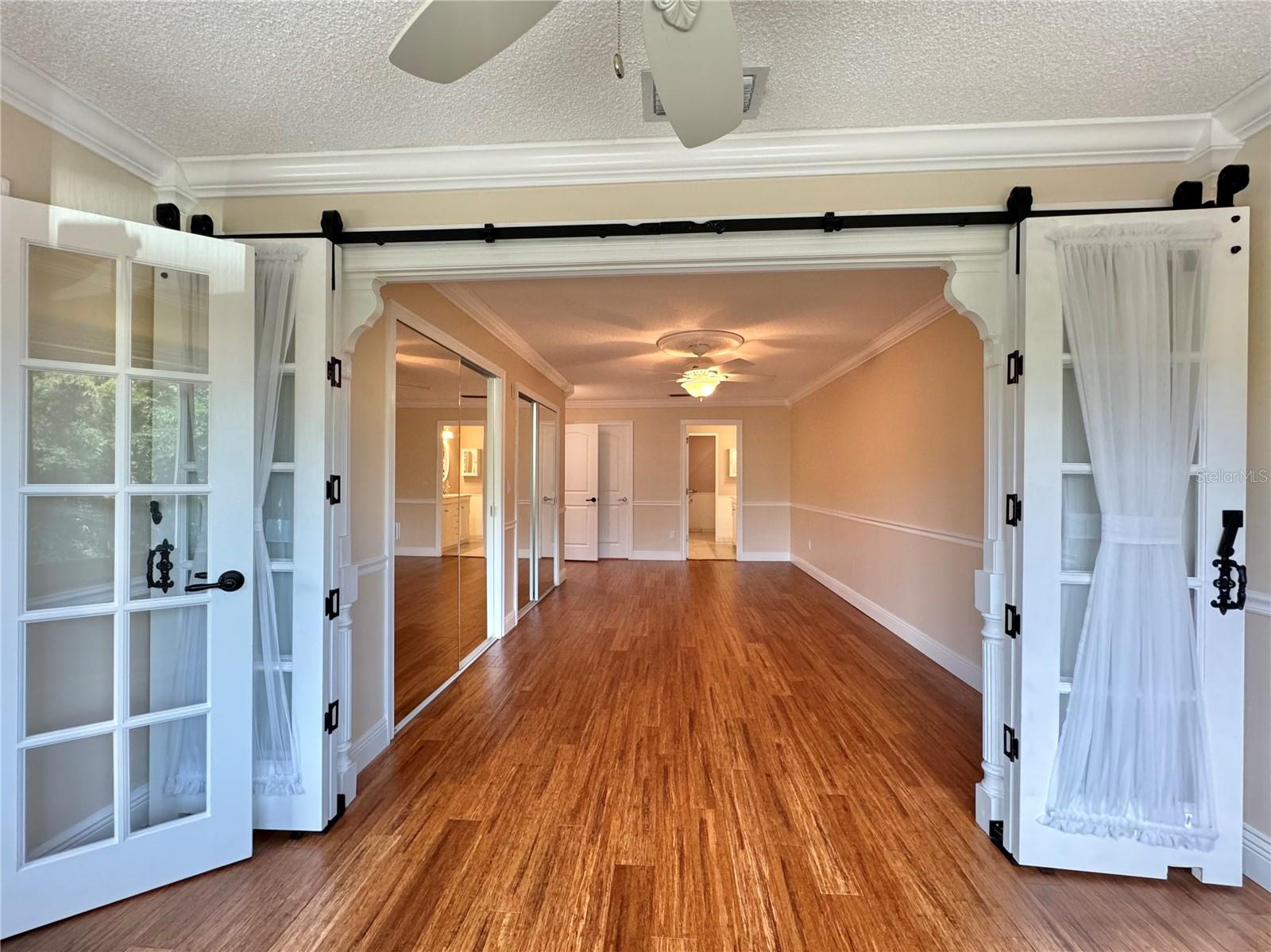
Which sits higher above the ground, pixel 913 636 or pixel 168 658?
pixel 168 658

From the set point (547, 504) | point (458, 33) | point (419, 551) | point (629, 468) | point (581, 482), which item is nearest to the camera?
point (458, 33)

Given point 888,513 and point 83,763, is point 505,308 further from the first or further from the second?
point 888,513

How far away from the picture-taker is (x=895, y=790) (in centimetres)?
214

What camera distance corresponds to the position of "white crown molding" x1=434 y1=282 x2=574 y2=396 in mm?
3162

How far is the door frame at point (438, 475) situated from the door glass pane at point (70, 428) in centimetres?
67

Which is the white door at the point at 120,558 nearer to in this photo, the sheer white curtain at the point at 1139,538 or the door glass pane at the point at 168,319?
the door glass pane at the point at 168,319

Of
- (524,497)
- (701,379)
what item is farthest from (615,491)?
(701,379)

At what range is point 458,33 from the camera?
3.40ft

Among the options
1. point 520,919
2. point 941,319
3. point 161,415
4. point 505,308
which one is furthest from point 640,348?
point 520,919

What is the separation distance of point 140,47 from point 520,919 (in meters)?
2.76

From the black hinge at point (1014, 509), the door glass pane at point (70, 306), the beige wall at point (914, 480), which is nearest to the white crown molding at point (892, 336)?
the beige wall at point (914, 480)

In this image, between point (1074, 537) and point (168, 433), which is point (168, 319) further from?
point (1074, 537)

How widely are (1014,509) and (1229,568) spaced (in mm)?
611

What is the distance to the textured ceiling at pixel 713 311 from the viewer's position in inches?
123
